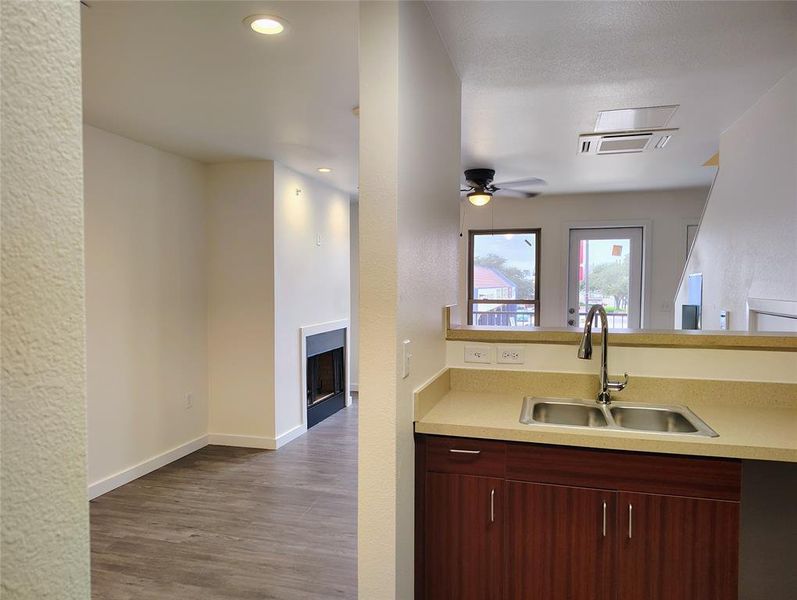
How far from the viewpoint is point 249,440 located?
450 cm

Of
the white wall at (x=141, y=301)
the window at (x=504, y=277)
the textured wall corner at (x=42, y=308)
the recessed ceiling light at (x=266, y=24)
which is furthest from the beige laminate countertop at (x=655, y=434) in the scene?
the window at (x=504, y=277)

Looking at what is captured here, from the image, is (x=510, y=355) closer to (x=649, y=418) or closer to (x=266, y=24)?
(x=649, y=418)

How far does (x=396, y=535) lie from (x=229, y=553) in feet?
4.74

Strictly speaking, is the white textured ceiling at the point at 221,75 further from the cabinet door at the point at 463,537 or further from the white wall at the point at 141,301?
the cabinet door at the point at 463,537

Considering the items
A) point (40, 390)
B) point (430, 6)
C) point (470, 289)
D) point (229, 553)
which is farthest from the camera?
point (470, 289)

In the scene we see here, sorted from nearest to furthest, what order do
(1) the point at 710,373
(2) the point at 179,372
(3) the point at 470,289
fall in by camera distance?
1. (1) the point at 710,373
2. (2) the point at 179,372
3. (3) the point at 470,289

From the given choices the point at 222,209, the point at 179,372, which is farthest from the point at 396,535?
the point at 222,209

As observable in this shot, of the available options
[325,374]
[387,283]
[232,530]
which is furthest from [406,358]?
[325,374]

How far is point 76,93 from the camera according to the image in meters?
0.49

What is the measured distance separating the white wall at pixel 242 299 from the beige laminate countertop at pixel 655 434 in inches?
103

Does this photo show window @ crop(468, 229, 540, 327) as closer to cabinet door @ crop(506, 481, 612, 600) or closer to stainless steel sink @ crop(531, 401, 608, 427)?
Result: stainless steel sink @ crop(531, 401, 608, 427)

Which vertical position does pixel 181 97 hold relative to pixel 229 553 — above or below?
above

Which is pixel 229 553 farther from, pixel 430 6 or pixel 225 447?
pixel 430 6

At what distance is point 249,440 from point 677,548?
3551mm
